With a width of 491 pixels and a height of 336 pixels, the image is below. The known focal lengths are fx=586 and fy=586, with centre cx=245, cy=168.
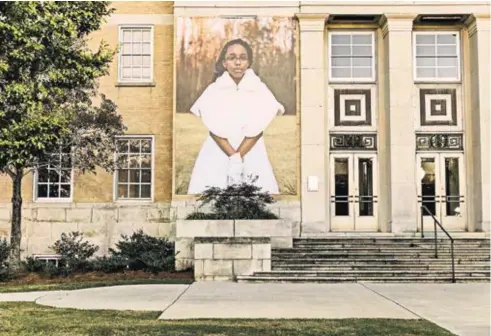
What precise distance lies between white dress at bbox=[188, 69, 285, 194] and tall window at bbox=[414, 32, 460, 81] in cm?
Answer: 494

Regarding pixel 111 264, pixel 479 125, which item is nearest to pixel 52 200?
pixel 111 264

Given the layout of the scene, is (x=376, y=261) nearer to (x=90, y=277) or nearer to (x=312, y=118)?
(x=312, y=118)

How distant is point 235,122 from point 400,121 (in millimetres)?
5224

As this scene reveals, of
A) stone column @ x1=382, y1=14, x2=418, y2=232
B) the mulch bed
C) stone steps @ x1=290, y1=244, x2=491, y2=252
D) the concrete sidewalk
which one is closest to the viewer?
the concrete sidewalk

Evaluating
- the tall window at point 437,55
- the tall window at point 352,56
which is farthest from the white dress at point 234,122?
the tall window at point 437,55

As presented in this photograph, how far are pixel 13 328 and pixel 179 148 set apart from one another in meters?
10.9

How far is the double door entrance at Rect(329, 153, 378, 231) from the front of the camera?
18828mm

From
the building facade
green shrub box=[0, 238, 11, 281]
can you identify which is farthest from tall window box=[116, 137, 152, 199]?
green shrub box=[0, 238, 11, 281]

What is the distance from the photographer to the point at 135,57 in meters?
19.5

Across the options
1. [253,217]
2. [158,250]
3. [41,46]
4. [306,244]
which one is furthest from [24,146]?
[306,244]

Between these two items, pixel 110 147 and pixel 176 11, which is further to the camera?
pixel 176 11

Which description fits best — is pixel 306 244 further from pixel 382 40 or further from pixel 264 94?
pixel 382 40

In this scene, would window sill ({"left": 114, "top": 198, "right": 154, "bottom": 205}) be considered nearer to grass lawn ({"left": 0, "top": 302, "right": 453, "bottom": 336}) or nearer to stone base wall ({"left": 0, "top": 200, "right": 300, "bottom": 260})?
stone base wall ({"left": 0, "top": 200, "right": 300, "bottom": 260})

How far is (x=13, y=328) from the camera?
26.0 feet
